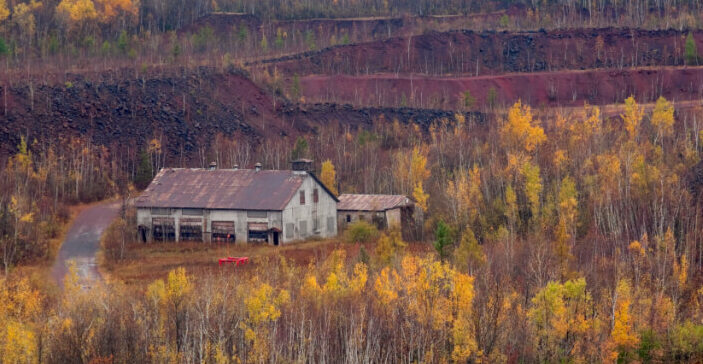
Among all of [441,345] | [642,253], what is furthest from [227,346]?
[642,253]

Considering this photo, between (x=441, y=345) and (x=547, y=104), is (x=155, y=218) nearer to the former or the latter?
(x=441, y=345)

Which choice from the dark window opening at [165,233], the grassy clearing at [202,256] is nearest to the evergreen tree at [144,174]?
the dark window opening at [165,233]

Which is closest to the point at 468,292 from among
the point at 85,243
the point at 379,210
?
the point at 379,210

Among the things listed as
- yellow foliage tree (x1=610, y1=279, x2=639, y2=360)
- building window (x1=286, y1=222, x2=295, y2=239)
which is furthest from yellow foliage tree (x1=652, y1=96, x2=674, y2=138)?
yellow foliage tree (x1=610, y1=279, x2=639, y2=360)

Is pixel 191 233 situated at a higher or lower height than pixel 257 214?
lower

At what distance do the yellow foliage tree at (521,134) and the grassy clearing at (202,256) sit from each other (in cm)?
1760

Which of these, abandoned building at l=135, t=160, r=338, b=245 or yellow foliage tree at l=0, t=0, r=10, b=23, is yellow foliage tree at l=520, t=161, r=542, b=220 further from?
yellow foliage tree at l=0, t=0, r=10, b=23

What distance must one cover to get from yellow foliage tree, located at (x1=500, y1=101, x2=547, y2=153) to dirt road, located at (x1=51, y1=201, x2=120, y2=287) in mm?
25332

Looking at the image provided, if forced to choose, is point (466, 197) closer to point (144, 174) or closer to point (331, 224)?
point (331, 224)

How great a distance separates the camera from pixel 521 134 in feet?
233

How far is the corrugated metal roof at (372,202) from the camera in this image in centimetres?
6056

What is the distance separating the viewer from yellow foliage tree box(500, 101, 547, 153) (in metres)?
69.8

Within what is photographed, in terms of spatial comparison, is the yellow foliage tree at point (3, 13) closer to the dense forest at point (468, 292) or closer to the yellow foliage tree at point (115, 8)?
the yellow foliage tree at point (115, 8)

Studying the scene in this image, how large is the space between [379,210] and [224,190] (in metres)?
8.44
